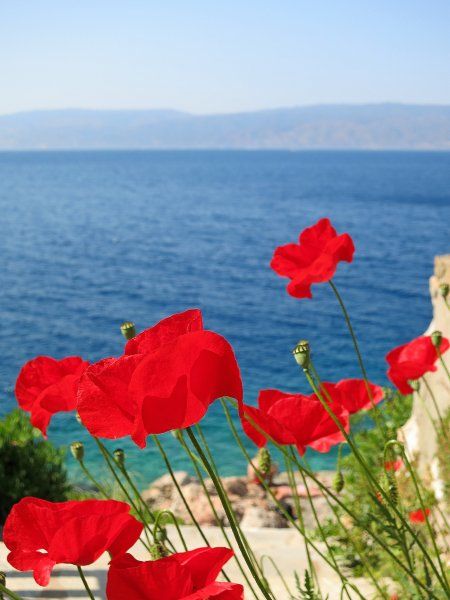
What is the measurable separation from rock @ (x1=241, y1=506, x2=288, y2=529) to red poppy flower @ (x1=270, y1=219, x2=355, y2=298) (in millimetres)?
5543

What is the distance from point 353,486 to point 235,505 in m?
2.83

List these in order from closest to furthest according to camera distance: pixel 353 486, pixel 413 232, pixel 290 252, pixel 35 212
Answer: pixel 290 252, pixel 353 486, pixel 413 232, pixel 35 212

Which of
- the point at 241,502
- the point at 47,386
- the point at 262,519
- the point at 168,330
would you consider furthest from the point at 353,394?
the point at 241,502

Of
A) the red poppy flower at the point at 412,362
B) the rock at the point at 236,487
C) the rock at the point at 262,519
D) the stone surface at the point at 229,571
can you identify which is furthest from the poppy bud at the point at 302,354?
the rock at the point at 236,487

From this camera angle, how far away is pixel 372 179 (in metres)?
104

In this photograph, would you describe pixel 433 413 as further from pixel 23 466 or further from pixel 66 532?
pixel 66 532

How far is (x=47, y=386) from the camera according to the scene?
196cm

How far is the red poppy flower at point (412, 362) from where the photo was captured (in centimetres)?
246

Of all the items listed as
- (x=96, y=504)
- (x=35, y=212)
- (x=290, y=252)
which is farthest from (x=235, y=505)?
(x=35, y=212)

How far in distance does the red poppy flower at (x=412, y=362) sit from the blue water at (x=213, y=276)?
10010 millimetres

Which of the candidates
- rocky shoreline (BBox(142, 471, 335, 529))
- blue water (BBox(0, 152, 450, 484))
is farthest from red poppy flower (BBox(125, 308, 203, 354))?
blue water (BBox(0, 152, 450, 484))

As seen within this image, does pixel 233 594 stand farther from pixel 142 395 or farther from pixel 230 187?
pixel 230 187

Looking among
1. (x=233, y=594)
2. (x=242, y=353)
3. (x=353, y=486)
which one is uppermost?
(x=233, y=594)

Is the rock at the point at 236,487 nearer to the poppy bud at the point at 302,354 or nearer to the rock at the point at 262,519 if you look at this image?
the rock at the point at 262,519
